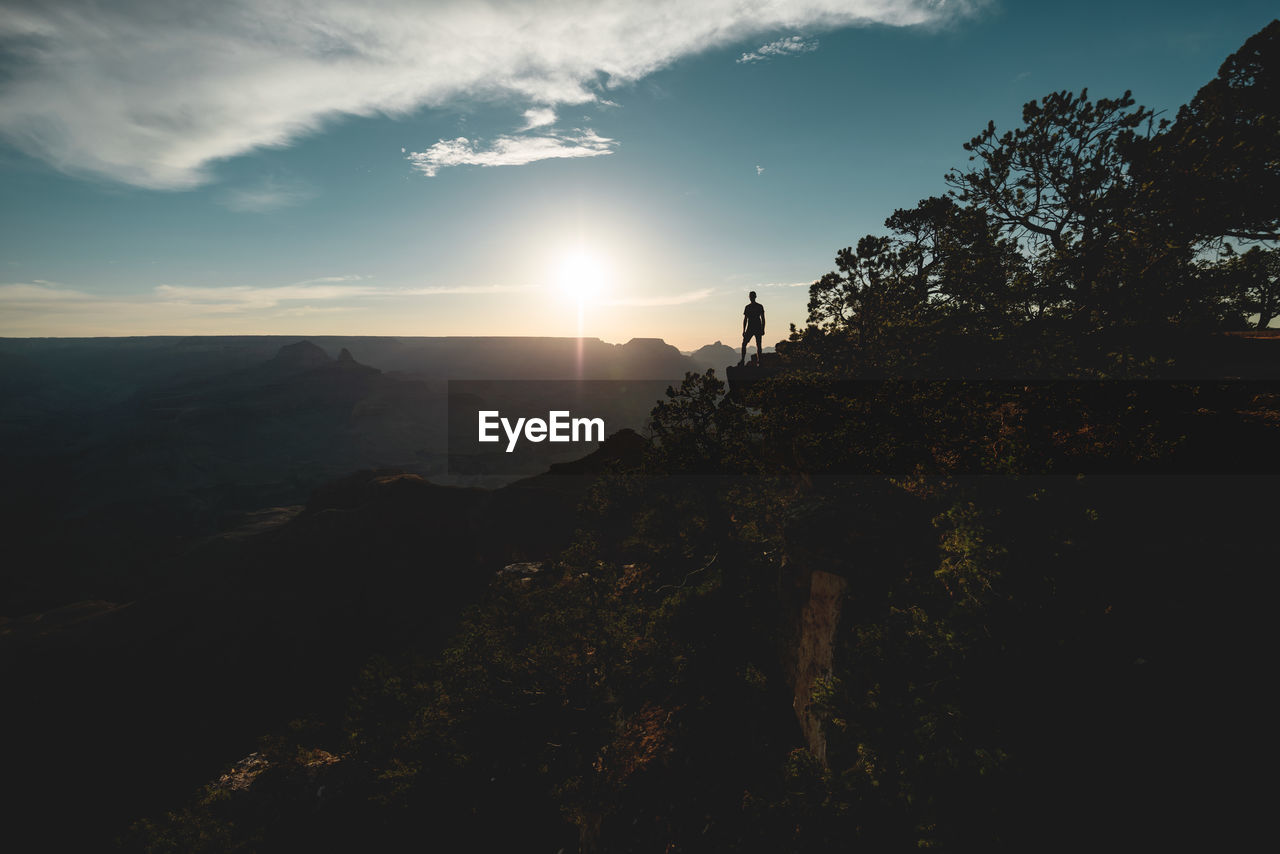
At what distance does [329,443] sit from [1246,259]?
228 meters

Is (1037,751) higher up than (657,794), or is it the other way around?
(1037,751)

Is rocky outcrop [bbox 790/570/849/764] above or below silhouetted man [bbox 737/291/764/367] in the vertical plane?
below

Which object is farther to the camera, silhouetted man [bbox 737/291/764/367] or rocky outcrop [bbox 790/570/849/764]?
silhouetted man [bbox 737/291/764/367]

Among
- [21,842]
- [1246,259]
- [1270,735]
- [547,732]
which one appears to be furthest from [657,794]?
[21,842]

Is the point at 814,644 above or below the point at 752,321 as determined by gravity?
below

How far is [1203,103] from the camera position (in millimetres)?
21250

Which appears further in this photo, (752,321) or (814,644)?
(752,321)

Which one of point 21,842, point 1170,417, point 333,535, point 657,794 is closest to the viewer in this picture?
point 1170,417

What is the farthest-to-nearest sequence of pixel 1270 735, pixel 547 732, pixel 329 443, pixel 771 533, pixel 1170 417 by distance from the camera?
pixel 329 443, pixel 547 732, pixel 771 533, pixel 1170 417, pixel 1270 735

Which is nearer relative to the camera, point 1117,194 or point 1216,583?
point 1216,583

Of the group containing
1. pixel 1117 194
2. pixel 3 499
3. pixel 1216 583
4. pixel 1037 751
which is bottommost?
pixel 3 499

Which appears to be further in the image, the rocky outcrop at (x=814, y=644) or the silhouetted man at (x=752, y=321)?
the silhouetted man at (x=752, y=321)

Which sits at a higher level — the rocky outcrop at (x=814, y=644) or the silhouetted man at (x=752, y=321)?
the silhouetted man at (x=752, y=321)

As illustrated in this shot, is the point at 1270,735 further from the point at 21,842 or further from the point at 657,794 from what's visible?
the point at 21,842
